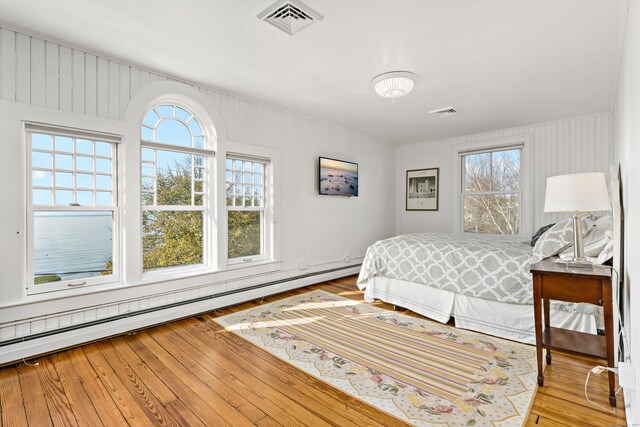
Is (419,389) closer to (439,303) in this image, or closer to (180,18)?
(439,303)

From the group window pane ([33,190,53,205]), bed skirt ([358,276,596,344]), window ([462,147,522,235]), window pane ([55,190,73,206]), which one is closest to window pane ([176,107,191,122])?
window pane ([55,190,73,206])

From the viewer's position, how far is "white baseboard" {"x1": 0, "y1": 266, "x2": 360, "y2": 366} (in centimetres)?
238

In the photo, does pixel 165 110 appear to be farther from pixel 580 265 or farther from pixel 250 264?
pixel 580 265

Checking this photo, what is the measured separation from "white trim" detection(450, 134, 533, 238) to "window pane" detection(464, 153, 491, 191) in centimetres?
11

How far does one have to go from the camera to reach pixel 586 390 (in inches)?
78.5

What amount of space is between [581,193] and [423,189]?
3.95m

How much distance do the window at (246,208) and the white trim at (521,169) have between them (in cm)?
343


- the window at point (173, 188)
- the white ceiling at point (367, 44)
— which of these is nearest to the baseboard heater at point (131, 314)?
the window at point (173, 188)

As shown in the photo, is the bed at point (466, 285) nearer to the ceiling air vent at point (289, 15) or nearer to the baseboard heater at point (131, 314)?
the baseboard heater at point (131, 314)

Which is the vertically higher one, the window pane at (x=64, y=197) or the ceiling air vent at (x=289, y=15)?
the ceiling air vent at (x=289, y=15)

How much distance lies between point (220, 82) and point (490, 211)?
15.1 ft

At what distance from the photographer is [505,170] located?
5.12 m

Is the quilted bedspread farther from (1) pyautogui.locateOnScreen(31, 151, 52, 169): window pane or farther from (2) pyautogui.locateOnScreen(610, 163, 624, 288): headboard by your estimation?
(1) pyautogui.locateOnScreen(31, 151, 52, 169): window pane

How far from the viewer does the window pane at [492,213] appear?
5023 millimetres
